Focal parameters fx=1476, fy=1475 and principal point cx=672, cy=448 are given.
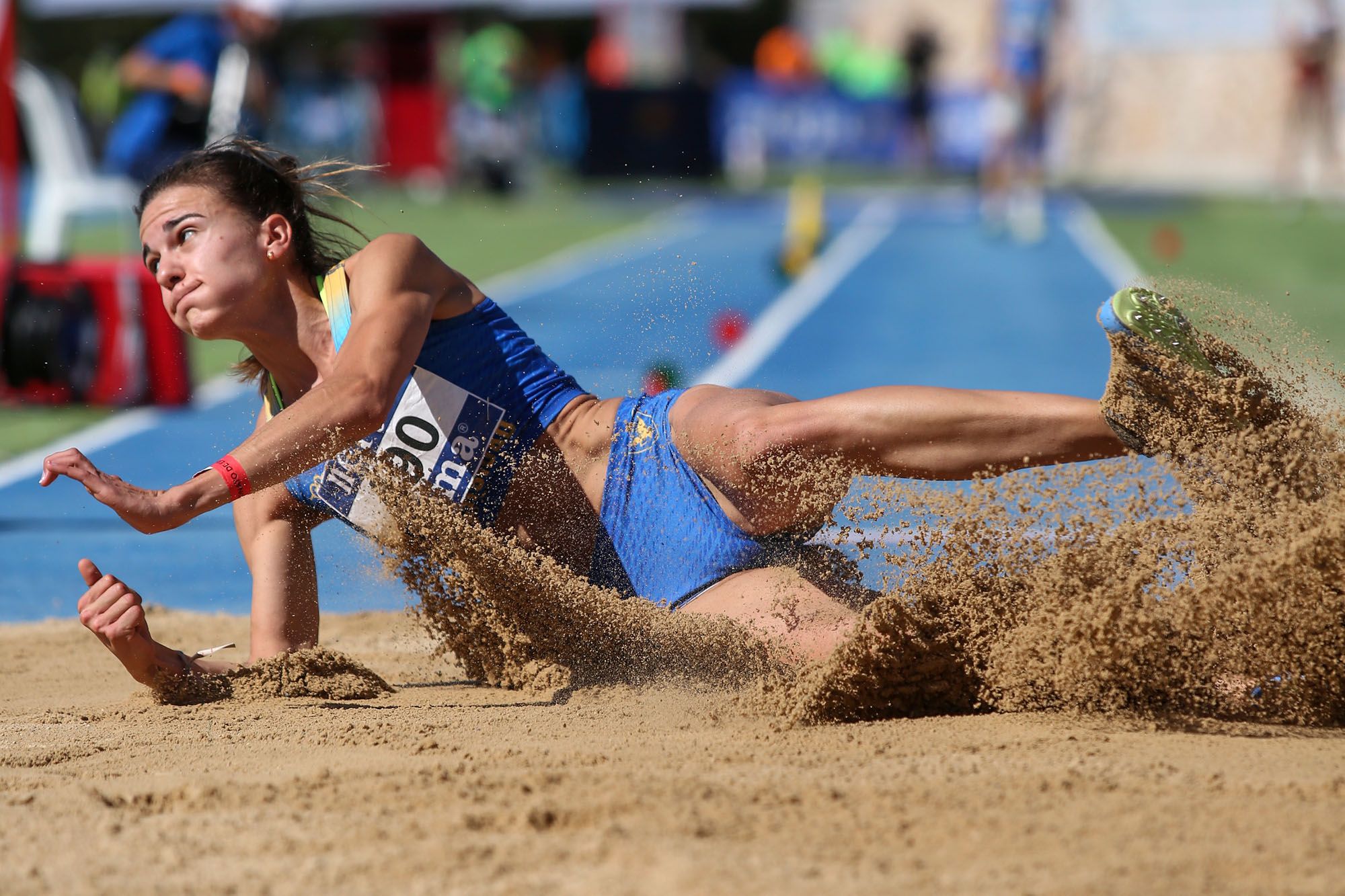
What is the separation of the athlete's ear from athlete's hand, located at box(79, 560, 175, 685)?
839 millimetres

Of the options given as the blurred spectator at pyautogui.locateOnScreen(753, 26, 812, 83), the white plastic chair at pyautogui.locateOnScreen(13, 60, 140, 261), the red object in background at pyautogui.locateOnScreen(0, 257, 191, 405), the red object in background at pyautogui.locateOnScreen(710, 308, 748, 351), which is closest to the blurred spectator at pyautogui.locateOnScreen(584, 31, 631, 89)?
the blurred spectator at pyautogui.locateOnScreen(753, 26, 812, 83)

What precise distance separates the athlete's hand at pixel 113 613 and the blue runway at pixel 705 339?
24.9 inches

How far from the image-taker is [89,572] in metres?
3.25

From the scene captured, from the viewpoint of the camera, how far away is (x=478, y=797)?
2.61 metres

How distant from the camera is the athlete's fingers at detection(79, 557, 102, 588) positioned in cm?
321

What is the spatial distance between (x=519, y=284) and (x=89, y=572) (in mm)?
9622

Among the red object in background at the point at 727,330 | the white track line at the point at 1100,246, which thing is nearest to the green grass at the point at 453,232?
the red object in background at the point at 727,330

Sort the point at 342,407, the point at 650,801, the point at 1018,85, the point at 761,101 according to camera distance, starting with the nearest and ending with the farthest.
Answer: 1. the point at 650,801
2. the point at 342,407
3. the point at 1018,85
4. the point at 761,101

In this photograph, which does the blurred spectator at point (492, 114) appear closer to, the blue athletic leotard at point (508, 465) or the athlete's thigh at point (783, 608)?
the blue athletic leotard at point (508, 465)

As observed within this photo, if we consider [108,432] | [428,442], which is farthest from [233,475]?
[108,432]

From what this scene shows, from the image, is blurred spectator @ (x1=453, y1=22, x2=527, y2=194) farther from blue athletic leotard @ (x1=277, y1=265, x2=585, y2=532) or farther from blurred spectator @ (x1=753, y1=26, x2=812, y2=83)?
blue athletic leotard @ (x1=277, y1=265, x2=585, y2=532)

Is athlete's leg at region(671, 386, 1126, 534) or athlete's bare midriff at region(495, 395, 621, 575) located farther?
Result: athlete's bare midriff at region(495, 395, 621, 575)

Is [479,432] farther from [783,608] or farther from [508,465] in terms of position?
[783,608]

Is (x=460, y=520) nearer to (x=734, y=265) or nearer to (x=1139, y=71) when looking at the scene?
(x=734, y=265)
